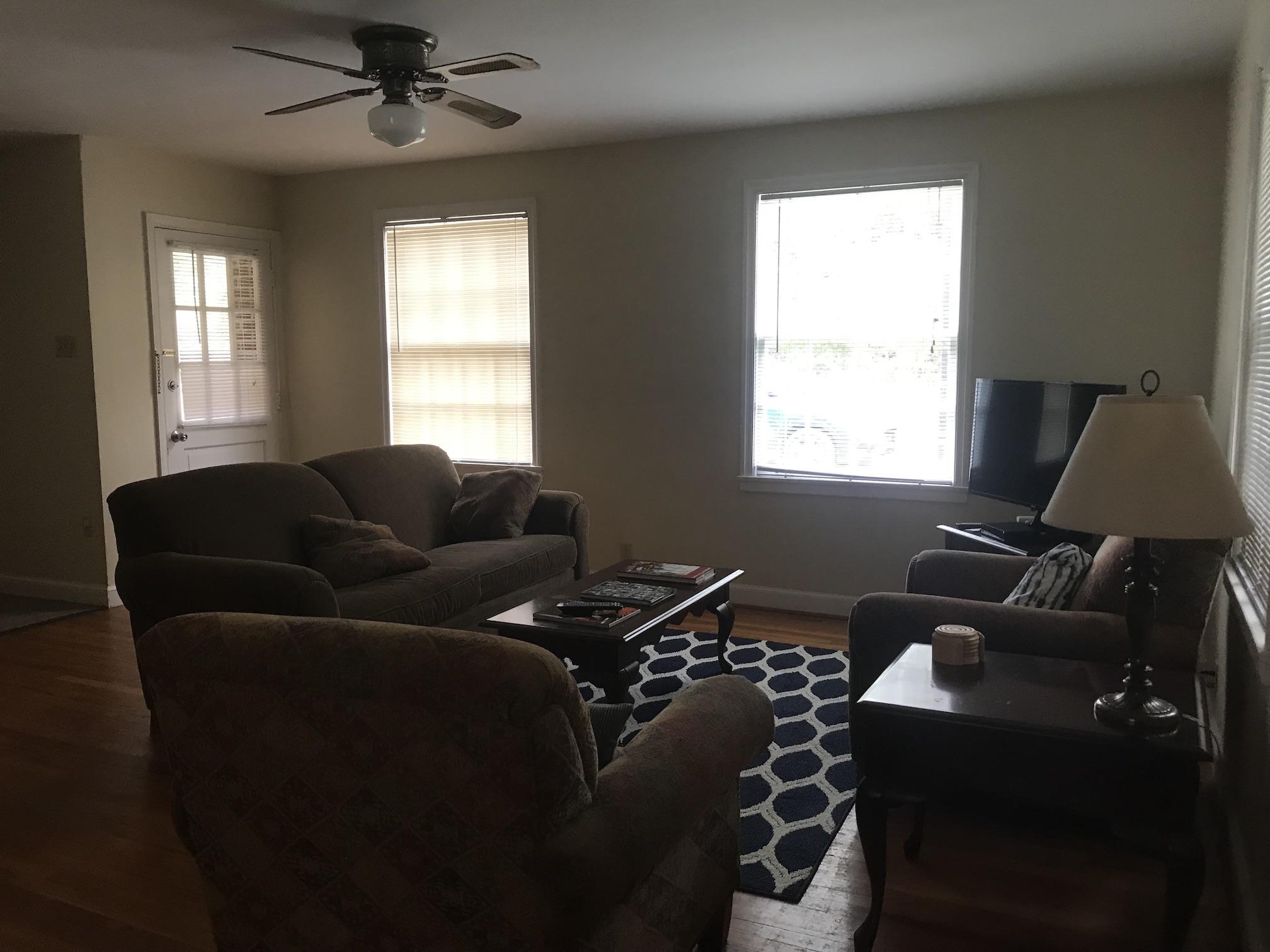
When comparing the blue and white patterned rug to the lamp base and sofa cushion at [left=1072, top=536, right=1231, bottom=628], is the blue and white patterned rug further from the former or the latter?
sofa cushion at [left=1072, top=536, right=1231, bottom=628]

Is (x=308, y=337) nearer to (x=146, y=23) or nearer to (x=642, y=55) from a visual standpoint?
(x=146, y=23)

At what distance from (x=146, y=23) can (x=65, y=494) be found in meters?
3.06

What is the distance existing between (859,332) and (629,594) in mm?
2138

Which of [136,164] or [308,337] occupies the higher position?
[136,164]

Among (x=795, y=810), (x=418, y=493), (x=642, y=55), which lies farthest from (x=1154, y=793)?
(x=418, y=493)

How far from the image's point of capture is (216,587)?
3.19 metres

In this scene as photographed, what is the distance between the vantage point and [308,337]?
6441 millimetres

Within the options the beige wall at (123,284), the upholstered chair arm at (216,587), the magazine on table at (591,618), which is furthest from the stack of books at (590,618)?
the beige wall at (123,284)

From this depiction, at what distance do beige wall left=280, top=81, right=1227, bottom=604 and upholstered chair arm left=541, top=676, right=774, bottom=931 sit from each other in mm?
3189

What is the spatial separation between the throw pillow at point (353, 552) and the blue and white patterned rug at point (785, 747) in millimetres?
913

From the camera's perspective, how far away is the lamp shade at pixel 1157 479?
1888mm

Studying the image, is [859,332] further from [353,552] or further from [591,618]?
[353,552]

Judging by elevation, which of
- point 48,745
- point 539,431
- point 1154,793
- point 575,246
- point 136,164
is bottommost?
point 48,745

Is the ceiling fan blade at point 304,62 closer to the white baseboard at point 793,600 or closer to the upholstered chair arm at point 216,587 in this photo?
the upholstered chair arm at point 216,587
